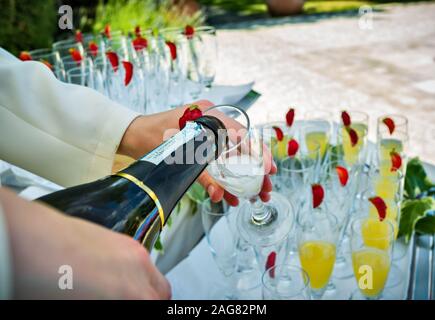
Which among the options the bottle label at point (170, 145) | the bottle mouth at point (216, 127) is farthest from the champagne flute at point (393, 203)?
the bottle label at point (170, 145)

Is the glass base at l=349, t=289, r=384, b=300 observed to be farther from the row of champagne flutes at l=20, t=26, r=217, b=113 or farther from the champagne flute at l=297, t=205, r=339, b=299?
the row of champagne flutes at l=20, t=26, r=217, b=113

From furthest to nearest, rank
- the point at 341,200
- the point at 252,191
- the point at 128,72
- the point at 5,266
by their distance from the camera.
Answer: the point at 128,72
the point at 341,200
the point at 252,191
the point at 5,266

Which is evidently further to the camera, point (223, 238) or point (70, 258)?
point (223, 238)

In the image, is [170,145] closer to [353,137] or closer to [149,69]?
[353,137]

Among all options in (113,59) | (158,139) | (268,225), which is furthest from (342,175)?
(113,59)

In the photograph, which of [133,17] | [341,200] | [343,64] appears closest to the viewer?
[341,200]

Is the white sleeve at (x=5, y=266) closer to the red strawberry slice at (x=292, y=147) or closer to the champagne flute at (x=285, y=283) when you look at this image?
the champagne flute at (x=285, y=283)

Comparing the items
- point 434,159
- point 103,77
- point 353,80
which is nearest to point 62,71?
point 103,77

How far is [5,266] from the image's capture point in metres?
0.37

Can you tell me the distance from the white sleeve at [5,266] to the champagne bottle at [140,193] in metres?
0.27

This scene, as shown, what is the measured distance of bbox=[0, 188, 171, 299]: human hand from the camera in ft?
1.31

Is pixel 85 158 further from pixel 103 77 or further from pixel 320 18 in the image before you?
pixel 320 18

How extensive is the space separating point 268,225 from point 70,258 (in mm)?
750

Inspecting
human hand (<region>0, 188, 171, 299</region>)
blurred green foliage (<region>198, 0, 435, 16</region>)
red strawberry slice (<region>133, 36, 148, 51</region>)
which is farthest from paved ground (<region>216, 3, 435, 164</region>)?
human hand (<region>0, 188, 171, 299</region>)
